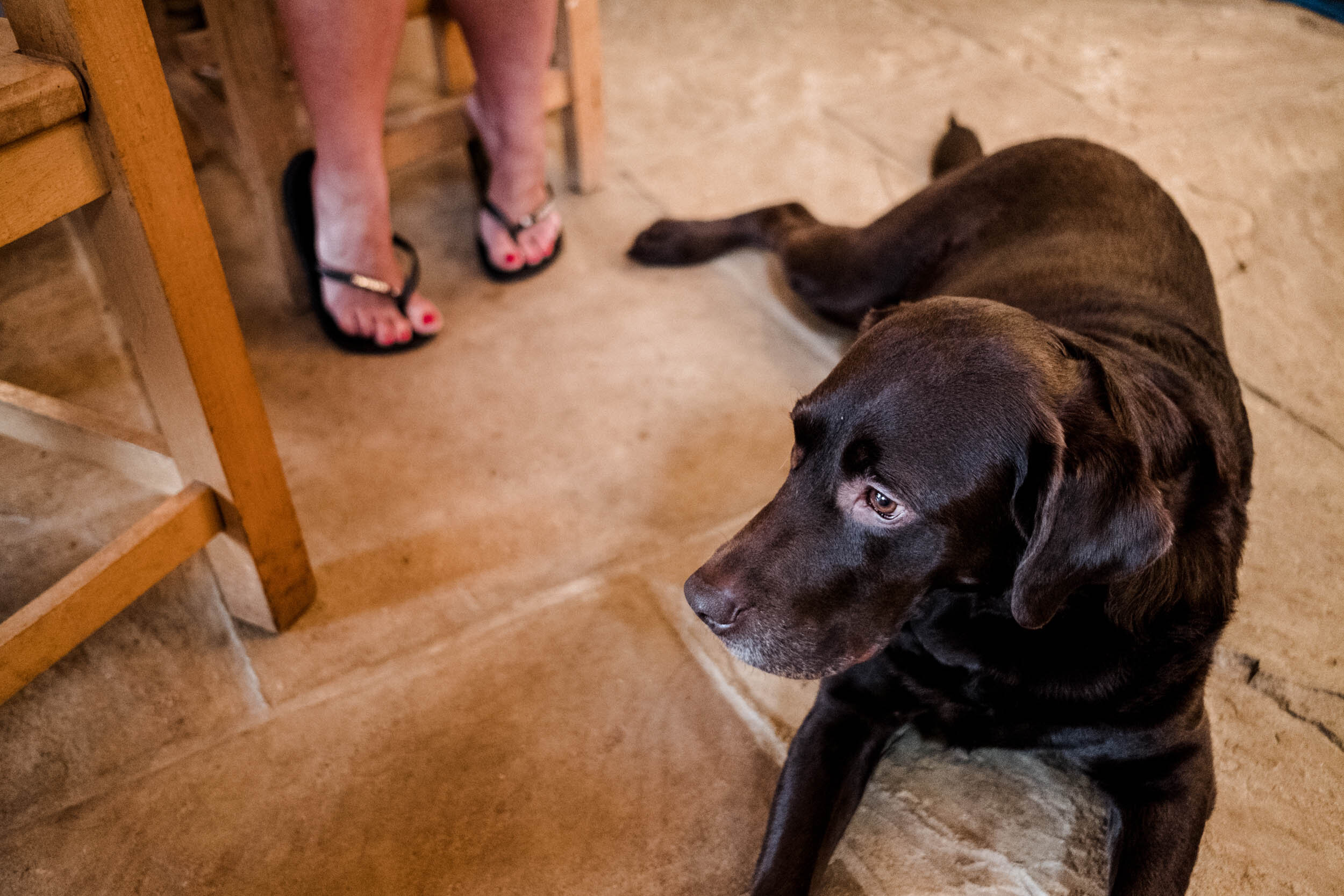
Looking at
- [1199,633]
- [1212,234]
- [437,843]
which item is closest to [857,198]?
[1212,234]

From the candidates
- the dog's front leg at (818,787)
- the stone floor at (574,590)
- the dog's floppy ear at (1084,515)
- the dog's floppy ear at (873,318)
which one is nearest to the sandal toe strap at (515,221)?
the stone floor at (574,590)

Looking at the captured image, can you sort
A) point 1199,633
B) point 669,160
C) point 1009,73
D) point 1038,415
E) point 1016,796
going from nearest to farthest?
1. point 1038,415
2. point 1199,633
3. point 1016,796
4. point 669,160
5. point 1009,73

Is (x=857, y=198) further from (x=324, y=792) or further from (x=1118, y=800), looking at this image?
(x=324, y=792)

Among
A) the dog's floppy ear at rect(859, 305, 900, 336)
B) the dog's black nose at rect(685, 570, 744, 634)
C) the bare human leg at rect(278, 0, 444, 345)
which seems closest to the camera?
the dog's black nose at rect(685, 570, 744, 634)

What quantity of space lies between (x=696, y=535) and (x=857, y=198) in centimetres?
134

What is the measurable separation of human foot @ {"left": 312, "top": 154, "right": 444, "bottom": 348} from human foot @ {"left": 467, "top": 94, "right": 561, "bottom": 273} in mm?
275

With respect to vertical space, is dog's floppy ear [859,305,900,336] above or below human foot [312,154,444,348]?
above

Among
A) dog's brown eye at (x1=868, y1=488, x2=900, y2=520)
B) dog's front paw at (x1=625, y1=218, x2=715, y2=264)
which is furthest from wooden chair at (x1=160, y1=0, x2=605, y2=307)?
dog's brown eye at (x1=868, y1=488, x2=900, y2=520)

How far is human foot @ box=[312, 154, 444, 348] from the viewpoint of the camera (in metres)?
2.07

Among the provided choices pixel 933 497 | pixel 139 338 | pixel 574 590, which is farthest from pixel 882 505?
pixel 139 338

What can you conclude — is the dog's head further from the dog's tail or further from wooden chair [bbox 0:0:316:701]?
the dog's tail

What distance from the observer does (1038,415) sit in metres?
1.11

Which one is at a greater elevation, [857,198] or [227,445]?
[227,445]

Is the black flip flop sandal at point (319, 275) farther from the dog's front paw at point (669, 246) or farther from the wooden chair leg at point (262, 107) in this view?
the dog's front paw at point (669, 246)
